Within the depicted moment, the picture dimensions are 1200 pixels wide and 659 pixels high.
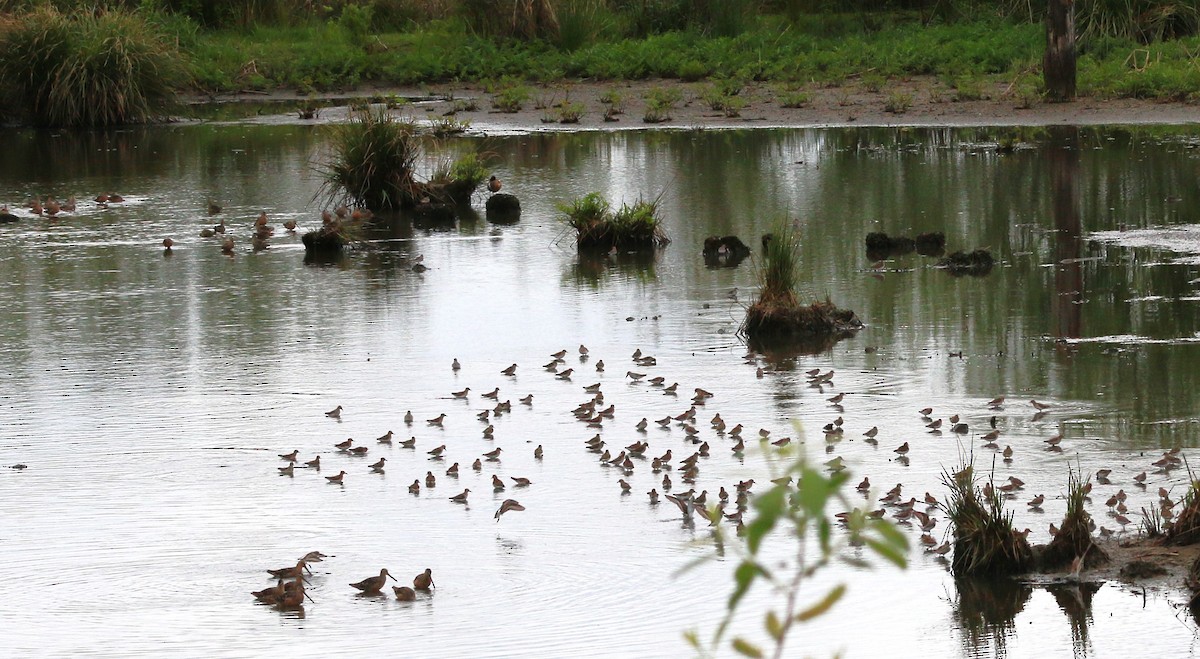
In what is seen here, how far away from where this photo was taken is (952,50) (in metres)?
31.1

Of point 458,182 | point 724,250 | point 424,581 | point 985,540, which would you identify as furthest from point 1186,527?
point 458,182

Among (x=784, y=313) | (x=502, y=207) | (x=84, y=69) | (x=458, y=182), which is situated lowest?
(x=784, y=313)

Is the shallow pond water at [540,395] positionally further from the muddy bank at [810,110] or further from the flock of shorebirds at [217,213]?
the muddy bank at [810,110]

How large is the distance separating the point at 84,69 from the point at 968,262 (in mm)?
19505

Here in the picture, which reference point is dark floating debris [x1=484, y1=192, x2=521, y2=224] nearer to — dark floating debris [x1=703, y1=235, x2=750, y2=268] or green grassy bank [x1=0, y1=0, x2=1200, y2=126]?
dark floating debris [x1=703, y1=235, x2=750, y2=268]

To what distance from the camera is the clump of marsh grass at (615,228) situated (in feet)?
55.9

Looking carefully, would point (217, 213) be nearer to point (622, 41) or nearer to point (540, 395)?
point (540, 395)

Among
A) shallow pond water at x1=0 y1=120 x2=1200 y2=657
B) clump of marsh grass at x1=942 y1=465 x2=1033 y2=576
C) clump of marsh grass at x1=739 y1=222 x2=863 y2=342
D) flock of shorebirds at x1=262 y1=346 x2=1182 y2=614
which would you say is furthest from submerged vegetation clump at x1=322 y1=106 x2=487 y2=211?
clump of marsh grass at x1=942 y1=465 x2=1033 y2=576

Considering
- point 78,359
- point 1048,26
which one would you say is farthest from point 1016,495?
point 1048,26

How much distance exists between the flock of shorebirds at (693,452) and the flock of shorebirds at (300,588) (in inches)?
0.6

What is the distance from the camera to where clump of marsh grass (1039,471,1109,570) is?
285 inches

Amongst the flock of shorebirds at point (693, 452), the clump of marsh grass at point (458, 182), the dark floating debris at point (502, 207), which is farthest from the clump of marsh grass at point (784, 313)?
the clump of marsh grass at point (458, 182)

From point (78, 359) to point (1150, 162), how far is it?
13795 millimetres

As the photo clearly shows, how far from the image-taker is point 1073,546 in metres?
7.25
